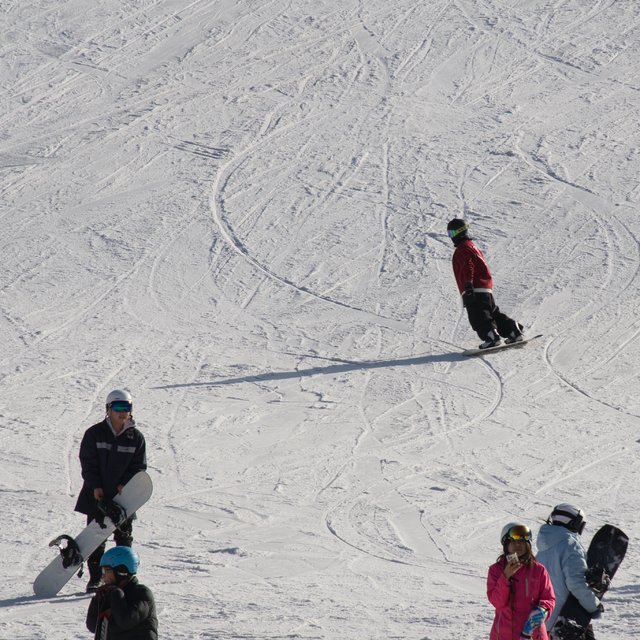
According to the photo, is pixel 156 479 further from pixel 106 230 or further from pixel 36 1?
pixel 36 1

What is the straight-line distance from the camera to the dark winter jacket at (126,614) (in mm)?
5195

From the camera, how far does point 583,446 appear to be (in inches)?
406

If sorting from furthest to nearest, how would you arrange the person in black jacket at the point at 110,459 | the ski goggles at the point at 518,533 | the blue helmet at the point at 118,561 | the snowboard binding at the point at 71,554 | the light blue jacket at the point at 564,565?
1. the person in black jacket at the point at 110,459
2. the snowboard binding at the point at 71,554
3. the light blue jacket at the point at 564,565
4. the blue helmet at the point at 118,561
5. the ski goggles at the point at 518,533

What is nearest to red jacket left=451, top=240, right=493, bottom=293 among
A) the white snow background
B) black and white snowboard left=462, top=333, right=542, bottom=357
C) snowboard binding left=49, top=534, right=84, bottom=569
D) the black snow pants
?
the black snow pants

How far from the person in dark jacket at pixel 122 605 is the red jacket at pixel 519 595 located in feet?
4.88

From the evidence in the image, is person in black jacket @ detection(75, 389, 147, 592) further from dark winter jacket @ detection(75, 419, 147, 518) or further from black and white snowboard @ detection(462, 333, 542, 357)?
black and white snowboard @ detection(462, 333, 542, 357)

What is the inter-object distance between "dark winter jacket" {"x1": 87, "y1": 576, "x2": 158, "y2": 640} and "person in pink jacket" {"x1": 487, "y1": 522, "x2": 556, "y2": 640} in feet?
4.85

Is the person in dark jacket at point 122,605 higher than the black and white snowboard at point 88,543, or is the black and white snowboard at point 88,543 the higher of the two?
the black and white snowboard at point 88,543

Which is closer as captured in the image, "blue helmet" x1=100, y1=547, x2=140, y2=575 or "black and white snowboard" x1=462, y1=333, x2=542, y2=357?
"blue helmet" x1=100, y1=547, x2=140, y2=575

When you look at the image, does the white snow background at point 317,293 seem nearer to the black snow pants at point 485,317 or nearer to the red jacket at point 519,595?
the black snow pants at point 485,317

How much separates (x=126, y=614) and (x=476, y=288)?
784cm

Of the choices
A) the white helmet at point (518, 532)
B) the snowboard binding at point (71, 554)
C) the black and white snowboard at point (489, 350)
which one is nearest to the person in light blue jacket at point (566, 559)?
the white helmet at point (518, 532)

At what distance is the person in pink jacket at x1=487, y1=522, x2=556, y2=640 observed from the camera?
17.0 feet

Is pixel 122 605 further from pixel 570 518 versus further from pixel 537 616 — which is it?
pixel 570 518
